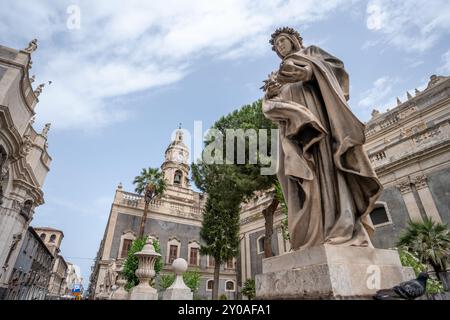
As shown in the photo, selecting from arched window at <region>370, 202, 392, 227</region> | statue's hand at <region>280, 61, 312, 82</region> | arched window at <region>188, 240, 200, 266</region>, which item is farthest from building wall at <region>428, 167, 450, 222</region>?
arched window at <region>188, 240, 200, 266</region>

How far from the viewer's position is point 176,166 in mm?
37469

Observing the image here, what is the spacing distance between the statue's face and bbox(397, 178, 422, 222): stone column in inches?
541

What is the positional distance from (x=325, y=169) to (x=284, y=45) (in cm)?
175

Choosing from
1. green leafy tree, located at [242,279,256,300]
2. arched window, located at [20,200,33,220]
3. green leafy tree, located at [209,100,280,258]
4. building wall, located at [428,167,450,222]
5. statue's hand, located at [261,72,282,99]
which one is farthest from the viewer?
arched window, located at [20,200,33,220]

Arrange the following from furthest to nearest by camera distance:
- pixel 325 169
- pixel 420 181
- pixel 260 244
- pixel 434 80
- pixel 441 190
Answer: pixel 434 80 < pixel 260 244 < pixel 420 181 < pixel 441 190 < pixel 325 169

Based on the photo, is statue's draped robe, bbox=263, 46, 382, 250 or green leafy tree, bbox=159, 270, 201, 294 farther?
green leafy tree, bbox=159, 270, 201, 294

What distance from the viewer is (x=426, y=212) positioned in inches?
495

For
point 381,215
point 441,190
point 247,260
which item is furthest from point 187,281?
point 441,190

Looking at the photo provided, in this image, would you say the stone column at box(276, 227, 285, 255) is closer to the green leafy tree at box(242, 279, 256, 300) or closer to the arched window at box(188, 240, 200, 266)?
the green leafy tree at box(242, 279, 256, 300)

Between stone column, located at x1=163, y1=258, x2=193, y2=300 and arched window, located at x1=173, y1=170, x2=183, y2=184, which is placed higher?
arched window, located at x1=173, y1=170, x2=183, y2=184

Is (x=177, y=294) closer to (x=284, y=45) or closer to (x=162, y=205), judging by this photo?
(x=284, y=45)

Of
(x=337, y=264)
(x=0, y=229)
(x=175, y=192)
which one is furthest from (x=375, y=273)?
(x=175, y=192)

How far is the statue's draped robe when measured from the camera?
231 centimetres
